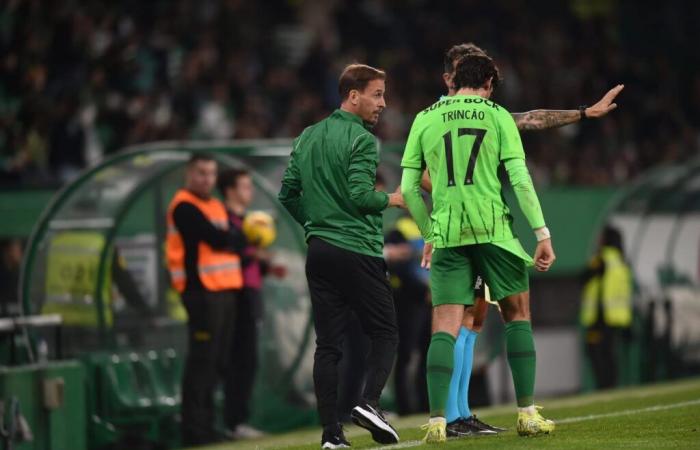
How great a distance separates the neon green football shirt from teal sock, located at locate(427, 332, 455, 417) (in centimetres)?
50

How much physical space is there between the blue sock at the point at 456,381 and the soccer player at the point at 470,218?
1.61 ft

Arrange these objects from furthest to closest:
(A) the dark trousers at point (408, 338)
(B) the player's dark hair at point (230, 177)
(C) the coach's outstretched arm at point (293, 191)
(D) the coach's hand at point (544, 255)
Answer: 1. (A) the dark trousers at point (408, 338)
2. (B) the player's dark hair at point (230, 177)
3. (C) the coach's outstretched arm at point (293, 191)
4. (D) the coach's hand at point (544, 255)

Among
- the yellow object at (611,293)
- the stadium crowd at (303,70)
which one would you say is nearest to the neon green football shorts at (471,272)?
the stadium crowd at (303,70)

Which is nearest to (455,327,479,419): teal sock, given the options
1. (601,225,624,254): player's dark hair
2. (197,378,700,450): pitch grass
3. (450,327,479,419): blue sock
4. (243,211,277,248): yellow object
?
(450,327,479,419): blue sock

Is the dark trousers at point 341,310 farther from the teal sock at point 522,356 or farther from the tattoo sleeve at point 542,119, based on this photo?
the tattoo sleeve at point 542,119

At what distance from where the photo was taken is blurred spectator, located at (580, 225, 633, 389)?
59.5ft

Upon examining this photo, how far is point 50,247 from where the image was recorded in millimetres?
12797

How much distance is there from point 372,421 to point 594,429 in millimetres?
1452

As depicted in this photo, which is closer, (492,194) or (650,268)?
(492,194)

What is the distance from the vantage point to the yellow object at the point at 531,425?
8.12 m

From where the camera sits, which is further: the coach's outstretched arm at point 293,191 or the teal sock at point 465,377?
the teal sock at point 465,377

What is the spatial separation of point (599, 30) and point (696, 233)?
796 centimetres

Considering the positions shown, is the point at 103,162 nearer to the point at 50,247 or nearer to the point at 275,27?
the point at 50,247

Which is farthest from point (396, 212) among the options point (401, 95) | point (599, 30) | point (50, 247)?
point (599, 30)
